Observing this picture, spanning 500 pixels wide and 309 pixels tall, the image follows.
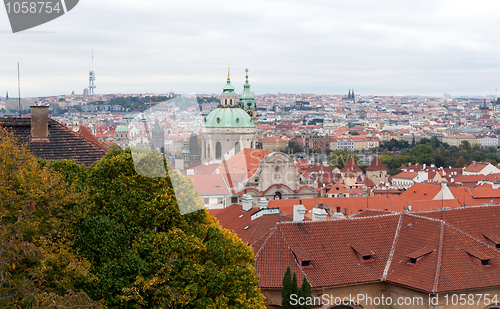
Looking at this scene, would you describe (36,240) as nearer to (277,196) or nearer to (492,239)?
(492,239)

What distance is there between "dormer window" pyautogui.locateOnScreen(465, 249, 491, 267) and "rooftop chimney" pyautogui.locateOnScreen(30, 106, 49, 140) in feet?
40.0

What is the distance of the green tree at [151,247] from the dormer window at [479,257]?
7.94m

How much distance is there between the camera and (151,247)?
39.7 feet

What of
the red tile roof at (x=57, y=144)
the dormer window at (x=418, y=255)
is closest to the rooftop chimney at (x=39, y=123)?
the red tile roof at (x=57, y=144)

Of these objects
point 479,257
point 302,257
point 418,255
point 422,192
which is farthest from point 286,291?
A: point 422,192

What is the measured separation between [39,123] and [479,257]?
41.3 ft

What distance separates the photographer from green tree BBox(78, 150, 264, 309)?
1188cm

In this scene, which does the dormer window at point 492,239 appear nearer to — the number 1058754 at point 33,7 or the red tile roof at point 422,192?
the number 1058754 at point 33,7

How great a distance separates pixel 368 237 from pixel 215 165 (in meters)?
22.1

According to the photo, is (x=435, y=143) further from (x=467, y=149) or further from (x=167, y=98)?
(x=167, y=98)

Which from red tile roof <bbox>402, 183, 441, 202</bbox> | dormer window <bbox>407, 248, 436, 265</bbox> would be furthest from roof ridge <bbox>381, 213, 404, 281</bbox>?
red tile roof <bbox>402, 183, 441, 202</bbox>

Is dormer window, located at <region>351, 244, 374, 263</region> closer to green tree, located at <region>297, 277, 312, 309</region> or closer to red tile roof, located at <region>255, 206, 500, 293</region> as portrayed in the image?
red tile roof, located at <region>255, 206, 500, 293</region>

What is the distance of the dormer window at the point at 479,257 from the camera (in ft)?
58.6

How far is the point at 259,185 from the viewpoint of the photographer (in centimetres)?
4738
